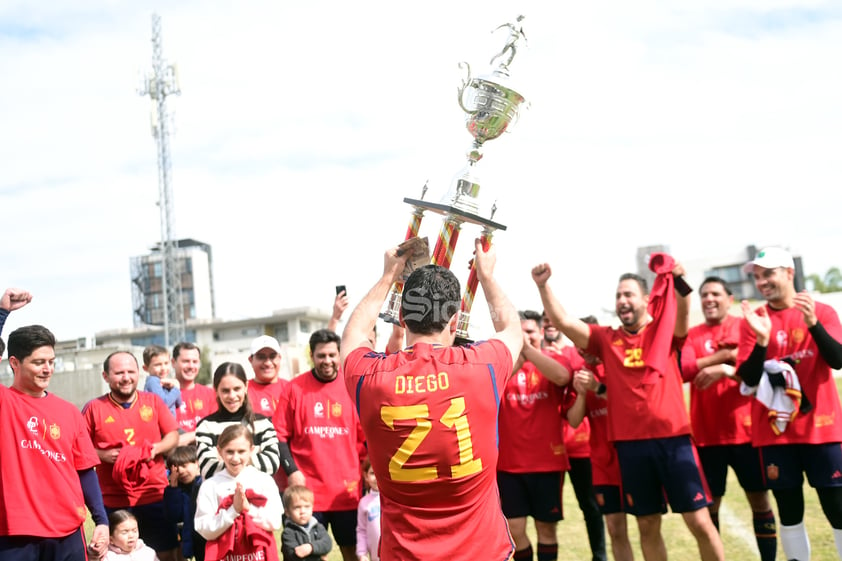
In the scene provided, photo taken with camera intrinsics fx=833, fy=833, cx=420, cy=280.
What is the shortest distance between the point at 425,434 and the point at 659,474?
9.84 ft

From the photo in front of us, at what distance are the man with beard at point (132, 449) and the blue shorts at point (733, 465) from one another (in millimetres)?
4530

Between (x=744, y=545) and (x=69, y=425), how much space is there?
6528 mm

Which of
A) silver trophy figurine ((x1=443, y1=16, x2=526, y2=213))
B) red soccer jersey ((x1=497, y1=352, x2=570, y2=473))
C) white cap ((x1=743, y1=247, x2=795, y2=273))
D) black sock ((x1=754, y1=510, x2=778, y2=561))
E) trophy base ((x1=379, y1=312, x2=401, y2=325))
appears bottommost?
black sock ((x1=754, y1=510, x2=778, y2=561))

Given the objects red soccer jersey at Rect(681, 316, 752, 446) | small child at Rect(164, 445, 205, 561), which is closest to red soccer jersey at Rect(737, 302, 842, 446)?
red soccer jersey at Rect(681, 316, 752, 446)

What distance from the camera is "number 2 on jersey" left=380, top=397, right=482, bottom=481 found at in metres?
3.76

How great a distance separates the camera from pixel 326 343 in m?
6.78

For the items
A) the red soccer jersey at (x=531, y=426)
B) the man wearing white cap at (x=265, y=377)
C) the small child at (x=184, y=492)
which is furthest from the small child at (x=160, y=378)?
the red soccer jersey at (x=531, y=426)

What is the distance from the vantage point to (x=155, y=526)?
Answer: 6.64 meters

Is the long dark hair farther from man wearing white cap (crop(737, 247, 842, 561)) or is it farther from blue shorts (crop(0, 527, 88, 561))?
man wearing white cap (crop(737, 247, 842, 561))

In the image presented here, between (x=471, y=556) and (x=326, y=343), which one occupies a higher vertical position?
(x=326, y=343)

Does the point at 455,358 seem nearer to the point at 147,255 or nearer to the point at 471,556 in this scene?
the point at 471,556

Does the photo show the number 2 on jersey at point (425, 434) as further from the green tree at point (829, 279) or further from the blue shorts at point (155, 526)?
the green tree at point (829, 279)

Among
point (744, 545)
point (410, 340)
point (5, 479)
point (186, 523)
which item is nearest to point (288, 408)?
point (186, 523)

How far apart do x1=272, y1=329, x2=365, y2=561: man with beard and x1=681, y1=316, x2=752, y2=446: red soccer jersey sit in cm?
293
